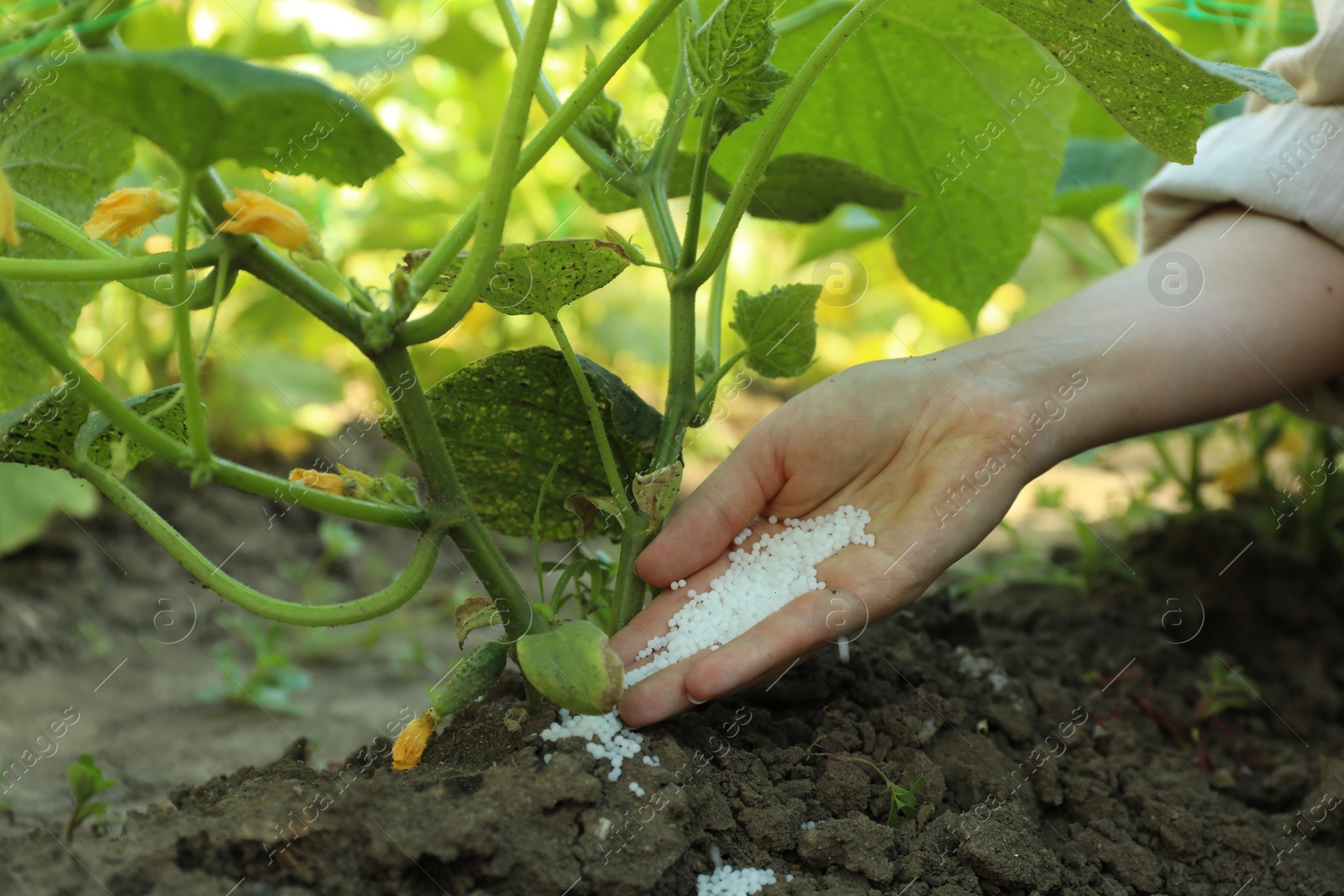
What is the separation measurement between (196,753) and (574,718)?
0.88 m

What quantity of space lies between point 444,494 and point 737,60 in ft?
1.47

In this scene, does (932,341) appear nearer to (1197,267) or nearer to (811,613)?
(1197,267)

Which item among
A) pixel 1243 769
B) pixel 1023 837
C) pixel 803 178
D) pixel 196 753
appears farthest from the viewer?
pixel 196 753

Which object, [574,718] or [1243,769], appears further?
[1243,769]

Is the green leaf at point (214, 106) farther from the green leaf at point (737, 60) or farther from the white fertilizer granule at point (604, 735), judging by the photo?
the white fertilizer granule at point (604, 735)

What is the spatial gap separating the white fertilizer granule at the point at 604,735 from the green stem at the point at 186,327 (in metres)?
0.37

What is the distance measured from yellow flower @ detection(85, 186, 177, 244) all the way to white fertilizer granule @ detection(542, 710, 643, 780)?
1.73 ft

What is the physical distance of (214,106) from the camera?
0.61 metres

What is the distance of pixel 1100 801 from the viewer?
3.36ft

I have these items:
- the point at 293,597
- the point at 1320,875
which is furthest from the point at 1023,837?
the point at 293,597

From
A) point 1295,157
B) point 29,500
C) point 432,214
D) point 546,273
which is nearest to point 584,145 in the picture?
point 546,273

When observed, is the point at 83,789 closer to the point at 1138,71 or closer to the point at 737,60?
the point at 737,60

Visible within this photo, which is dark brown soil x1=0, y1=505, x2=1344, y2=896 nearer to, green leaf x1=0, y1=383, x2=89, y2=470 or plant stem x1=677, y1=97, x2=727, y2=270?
green leaf x1=0, y1=383, x2=89, y2=470

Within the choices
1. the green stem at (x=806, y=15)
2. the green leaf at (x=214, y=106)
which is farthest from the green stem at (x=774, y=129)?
the green leaf at (x=214, y=106)
